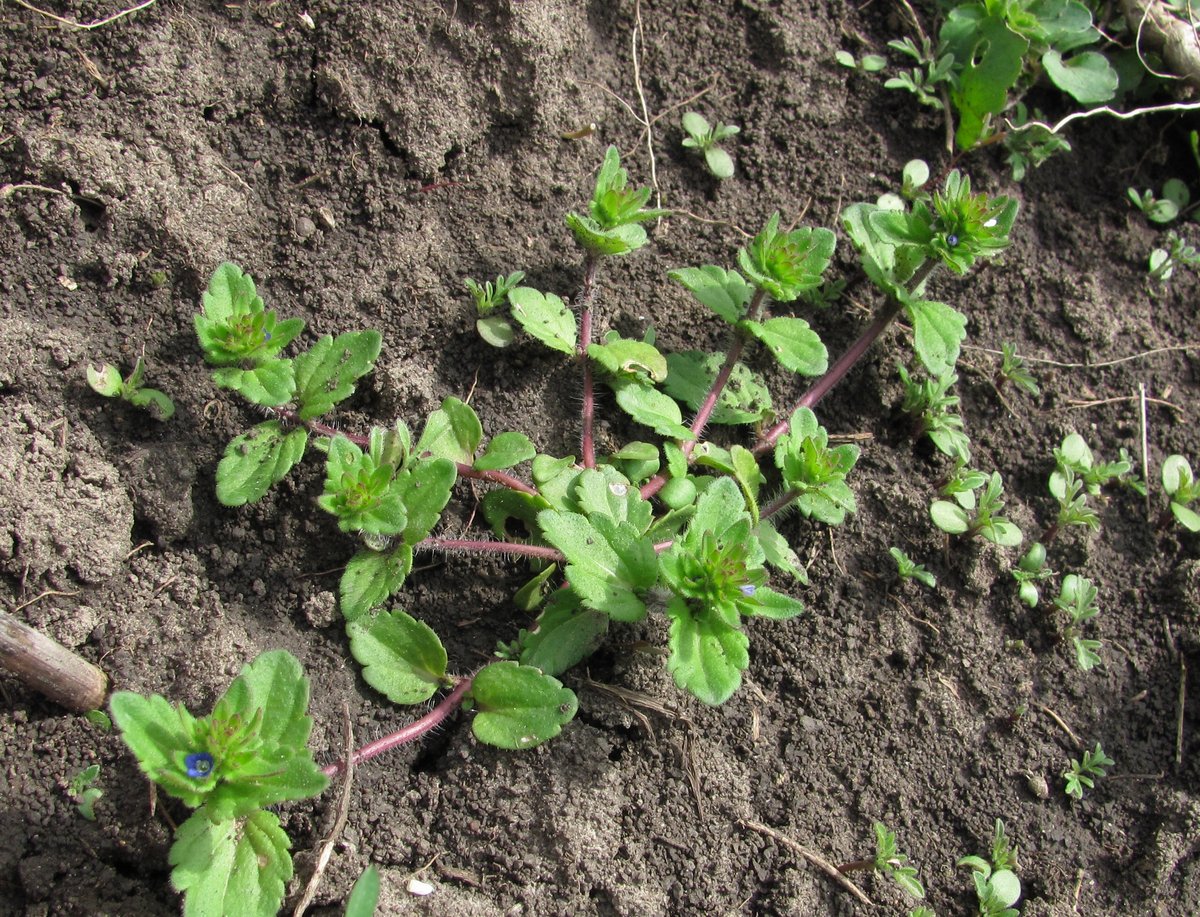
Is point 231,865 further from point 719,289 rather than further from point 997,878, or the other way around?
point 719,289

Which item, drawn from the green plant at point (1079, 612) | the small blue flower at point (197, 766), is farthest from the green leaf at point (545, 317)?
the green plant at point (1079, 612)

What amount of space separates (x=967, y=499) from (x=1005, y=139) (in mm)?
1795

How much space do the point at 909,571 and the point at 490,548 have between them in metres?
1.55

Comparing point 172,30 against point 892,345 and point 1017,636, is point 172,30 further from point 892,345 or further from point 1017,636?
point 1017,636

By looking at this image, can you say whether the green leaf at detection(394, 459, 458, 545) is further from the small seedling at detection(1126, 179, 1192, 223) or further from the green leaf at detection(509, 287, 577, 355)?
the small seedling at detection(1126, 179, 1192, 223)

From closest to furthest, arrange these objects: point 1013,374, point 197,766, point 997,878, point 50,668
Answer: point 197,766, point 50,668, point 997,878, point 1013,374

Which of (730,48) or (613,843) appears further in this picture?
(730,48)

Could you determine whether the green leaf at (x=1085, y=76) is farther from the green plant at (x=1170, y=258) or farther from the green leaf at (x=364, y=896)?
the green leaf at (x=364, y=896)

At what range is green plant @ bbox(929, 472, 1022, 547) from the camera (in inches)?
146

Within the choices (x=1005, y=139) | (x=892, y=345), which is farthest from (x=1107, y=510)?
(x=1005, y=139)

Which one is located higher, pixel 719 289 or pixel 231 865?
pixel 719 289

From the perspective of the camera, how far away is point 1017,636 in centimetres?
373

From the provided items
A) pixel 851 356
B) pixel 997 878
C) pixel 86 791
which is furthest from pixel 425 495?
pixel 997 878

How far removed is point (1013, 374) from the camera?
13.4 feet
